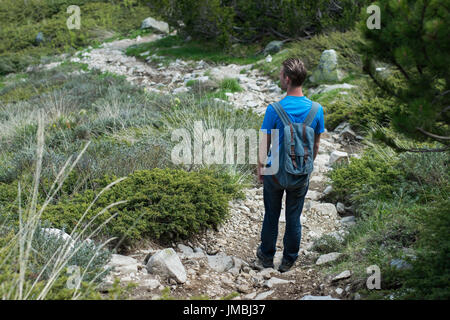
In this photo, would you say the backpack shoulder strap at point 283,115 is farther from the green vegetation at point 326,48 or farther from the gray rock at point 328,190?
the green vegetation at point 326,48

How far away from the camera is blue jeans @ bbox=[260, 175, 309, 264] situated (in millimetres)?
3449

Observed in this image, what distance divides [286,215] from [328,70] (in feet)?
21.6

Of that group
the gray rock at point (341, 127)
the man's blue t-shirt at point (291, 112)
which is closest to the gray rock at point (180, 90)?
the gray rock at point (341, 127)

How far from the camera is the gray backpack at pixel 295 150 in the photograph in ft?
10.6

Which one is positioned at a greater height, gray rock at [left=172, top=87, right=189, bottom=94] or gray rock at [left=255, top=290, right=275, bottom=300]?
gray rock at [left=255, top=290, right=275, bottom=300]

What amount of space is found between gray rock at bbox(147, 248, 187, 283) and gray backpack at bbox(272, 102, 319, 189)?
111cm

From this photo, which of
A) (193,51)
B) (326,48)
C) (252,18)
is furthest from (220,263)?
(193,51)

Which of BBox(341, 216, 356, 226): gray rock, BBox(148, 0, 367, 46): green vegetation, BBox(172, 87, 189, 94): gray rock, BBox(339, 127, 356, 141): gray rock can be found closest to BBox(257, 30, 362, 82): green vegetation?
BBox(148, 0, 367, 46): green vegetation

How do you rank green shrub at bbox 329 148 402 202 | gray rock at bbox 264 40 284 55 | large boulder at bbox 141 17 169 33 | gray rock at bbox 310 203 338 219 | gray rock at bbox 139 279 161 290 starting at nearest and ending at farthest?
gray rock at bbox 139 279 161 290 < green shrub at bbox 329 148 402 202 < gray rock at bbox 310 203 338 219 < gray rock at bbox 264 40 284 55 < large boulder at bbox 141 17 169 33

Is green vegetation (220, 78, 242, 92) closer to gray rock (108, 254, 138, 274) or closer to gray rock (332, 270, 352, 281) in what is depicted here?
gray rock (108, 254, 138, 274)

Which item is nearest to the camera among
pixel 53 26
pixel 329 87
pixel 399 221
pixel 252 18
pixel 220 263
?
pixel 399 221

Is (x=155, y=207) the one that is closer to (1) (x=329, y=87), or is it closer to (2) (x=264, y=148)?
(2) (x=264, y=148)

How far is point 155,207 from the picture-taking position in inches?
154
